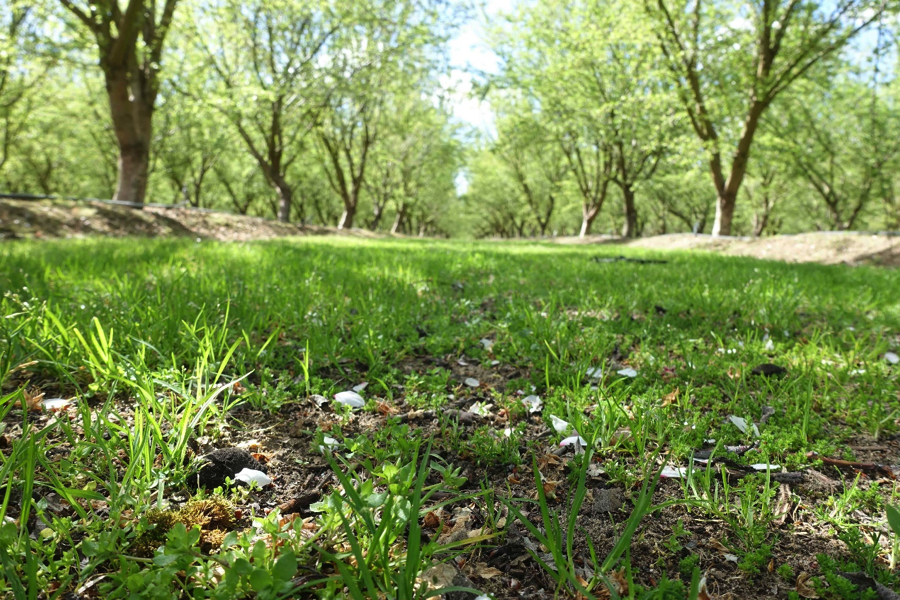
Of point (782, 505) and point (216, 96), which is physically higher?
point (216, 96)

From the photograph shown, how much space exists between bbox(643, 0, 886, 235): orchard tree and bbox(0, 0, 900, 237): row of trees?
72mm

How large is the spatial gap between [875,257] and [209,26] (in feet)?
77.8

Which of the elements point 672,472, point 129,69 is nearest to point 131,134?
point 129,69

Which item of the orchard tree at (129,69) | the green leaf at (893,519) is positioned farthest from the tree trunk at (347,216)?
the green leaf at (893,519)

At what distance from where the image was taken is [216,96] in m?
14.9

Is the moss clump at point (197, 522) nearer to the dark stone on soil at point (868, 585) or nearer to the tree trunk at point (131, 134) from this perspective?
the dark stone on soil at point (868, 585)

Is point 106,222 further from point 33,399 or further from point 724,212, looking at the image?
point 724,212

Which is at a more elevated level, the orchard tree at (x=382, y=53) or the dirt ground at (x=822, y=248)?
the orchard tree at (x=382, y=53)

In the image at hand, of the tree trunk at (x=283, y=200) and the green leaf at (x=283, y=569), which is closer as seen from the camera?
the green leaf at (x=283, y=569)

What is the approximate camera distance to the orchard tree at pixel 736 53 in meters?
12.3

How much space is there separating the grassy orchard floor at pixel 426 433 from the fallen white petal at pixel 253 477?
0.03m

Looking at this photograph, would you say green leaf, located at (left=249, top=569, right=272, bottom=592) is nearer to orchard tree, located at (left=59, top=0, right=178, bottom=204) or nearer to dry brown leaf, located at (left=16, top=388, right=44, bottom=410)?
dry brown leaf, located at (left=16, top=388, right=44, bottom=410)

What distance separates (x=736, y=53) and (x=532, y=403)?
16.5 m

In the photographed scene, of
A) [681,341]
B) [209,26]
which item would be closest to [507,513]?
[681,341]
